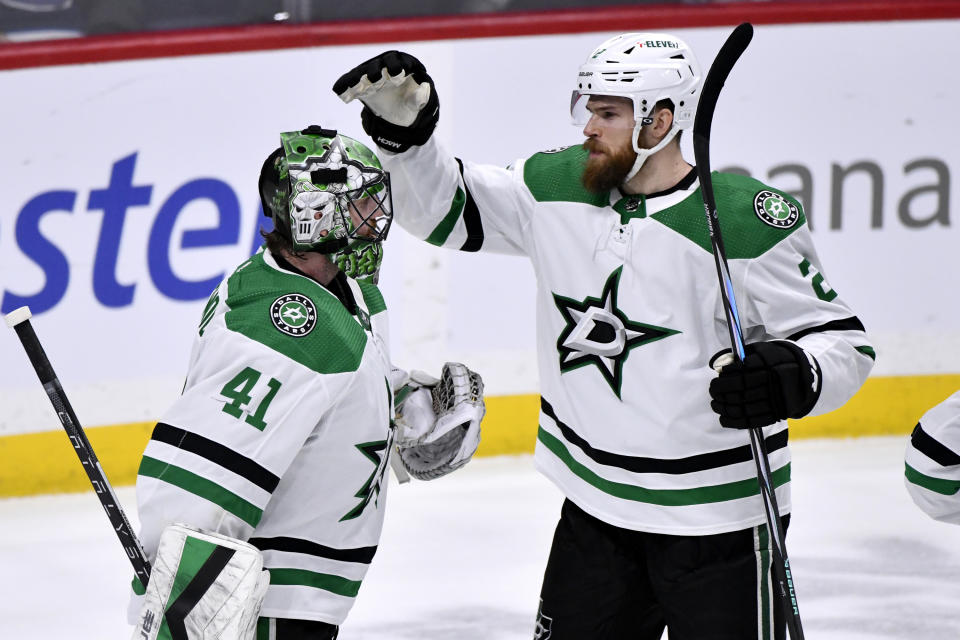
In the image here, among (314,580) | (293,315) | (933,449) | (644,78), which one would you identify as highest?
(644,78)

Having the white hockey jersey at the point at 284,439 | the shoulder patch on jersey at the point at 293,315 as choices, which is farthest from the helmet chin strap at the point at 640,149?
the shoulder patch on jersey at the point at 293,315

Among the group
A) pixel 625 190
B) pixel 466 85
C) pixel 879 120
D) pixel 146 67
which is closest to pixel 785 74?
pixel 879 120

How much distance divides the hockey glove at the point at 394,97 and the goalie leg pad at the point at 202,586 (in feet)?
2.53

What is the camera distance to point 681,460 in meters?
2.12

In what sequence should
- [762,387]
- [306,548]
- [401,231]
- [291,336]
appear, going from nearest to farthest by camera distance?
[291,336], [306,548], [762,387], [401,231]

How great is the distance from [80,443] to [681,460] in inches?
36.1

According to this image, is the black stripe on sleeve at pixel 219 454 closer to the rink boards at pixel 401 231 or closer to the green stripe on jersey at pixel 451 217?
the green stripe on jersey at pixel 451 217

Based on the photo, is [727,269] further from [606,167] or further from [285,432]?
[285,432]

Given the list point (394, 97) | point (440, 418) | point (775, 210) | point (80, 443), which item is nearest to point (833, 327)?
point (775, 210)

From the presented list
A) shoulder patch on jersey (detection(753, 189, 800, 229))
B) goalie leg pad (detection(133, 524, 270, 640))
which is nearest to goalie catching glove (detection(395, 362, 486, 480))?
shoulder patch on jersey (detection(753, 189, 800, 229))

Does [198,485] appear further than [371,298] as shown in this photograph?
No

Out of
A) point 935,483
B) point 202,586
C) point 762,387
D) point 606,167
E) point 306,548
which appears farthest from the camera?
point 606,167

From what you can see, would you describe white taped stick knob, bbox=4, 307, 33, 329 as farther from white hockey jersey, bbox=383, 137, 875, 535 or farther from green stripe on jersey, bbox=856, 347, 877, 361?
green stripe on jersey, bbox=856, 347, 877, 361

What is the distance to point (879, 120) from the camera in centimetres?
458
